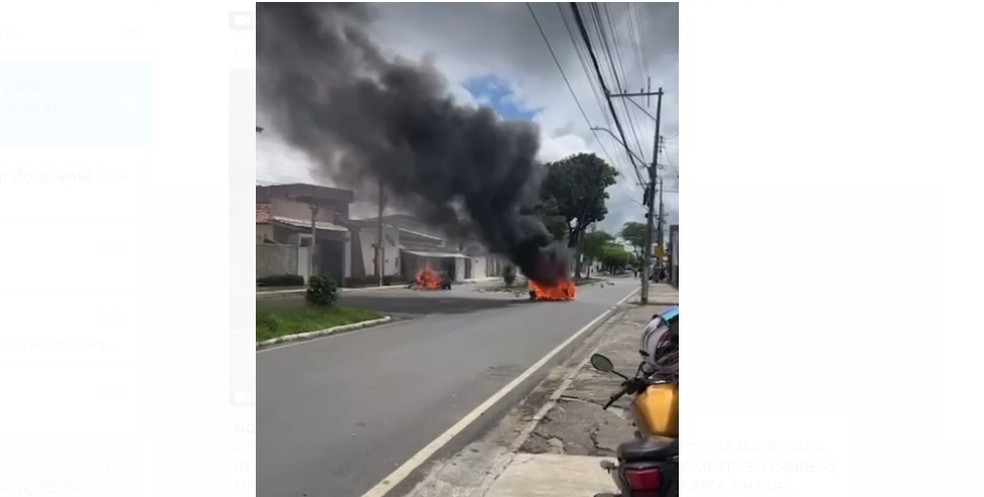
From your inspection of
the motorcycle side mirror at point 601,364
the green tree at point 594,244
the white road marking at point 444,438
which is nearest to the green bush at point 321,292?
the white road marking at point 444,438

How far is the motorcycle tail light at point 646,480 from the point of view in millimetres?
1436

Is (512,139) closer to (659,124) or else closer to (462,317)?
(659,124)

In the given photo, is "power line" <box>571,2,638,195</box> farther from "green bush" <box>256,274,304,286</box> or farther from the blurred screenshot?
"green bush" <box>256,274,304,286</box>

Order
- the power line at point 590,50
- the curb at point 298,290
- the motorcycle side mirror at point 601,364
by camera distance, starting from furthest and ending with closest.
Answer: the curb at point 298,290, the power line at point 590,50, the motorcycle side mirror at point 601,364

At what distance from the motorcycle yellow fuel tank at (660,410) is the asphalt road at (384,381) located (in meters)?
1.20

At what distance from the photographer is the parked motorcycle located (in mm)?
1442

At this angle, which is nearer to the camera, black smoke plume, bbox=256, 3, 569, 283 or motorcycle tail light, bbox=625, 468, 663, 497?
motorcycle tail light, bbox=625, 468, 663, 497

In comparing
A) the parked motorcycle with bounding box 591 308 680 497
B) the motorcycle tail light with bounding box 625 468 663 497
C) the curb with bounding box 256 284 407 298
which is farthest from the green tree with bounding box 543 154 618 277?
the motorcycle tail light with bounding box 625 468 663 497

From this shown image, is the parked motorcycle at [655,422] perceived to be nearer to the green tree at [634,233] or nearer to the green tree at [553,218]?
the green tree at [634,233]

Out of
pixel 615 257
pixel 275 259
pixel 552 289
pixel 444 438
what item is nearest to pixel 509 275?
pixel 552 289

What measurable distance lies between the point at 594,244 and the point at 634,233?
0.32 meters

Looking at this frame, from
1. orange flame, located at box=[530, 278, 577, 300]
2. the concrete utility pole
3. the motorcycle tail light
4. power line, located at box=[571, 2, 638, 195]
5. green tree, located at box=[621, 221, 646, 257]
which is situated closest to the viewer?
the motorcycle tail light

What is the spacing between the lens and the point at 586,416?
A: 298 centimetres

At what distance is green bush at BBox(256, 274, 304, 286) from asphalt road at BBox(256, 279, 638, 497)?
27 cm
